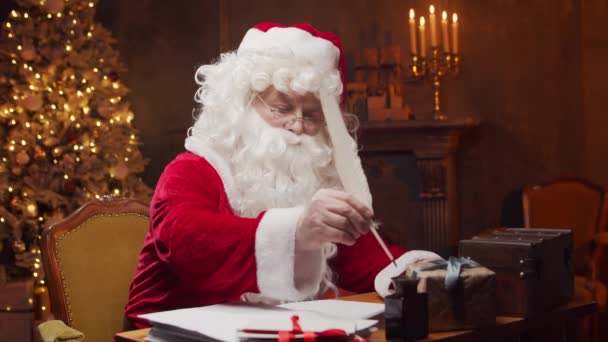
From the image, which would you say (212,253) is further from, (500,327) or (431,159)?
(431,159)

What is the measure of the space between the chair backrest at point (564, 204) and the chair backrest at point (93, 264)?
3.05 meters

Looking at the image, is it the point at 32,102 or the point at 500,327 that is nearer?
the point at 500,327

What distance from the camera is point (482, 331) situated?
65.7 inches

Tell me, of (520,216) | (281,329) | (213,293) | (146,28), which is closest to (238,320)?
(281,329)

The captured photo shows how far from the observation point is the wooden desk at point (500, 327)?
161 cm

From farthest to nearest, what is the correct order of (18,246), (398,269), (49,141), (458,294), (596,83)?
1. (596,83)
2. (49,141)
3. (18,246)
4. (398,269)
5. (458,294)

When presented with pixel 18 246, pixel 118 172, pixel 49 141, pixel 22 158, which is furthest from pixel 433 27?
pixel 18 246

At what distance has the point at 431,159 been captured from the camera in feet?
18.0

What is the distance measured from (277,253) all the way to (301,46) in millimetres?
835

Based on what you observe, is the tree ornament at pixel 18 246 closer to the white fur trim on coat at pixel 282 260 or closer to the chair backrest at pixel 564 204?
the chair backrest at pixel 564 204

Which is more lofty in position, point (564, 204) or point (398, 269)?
point (398, 269)

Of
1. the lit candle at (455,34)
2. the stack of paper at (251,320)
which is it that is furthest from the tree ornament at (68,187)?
the stack of paper at (251,320)

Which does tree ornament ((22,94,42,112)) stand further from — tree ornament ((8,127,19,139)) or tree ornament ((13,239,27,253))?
tree ornament ((13,239,27,253))

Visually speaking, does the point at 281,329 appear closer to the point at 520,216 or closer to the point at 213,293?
the point at 213,293
